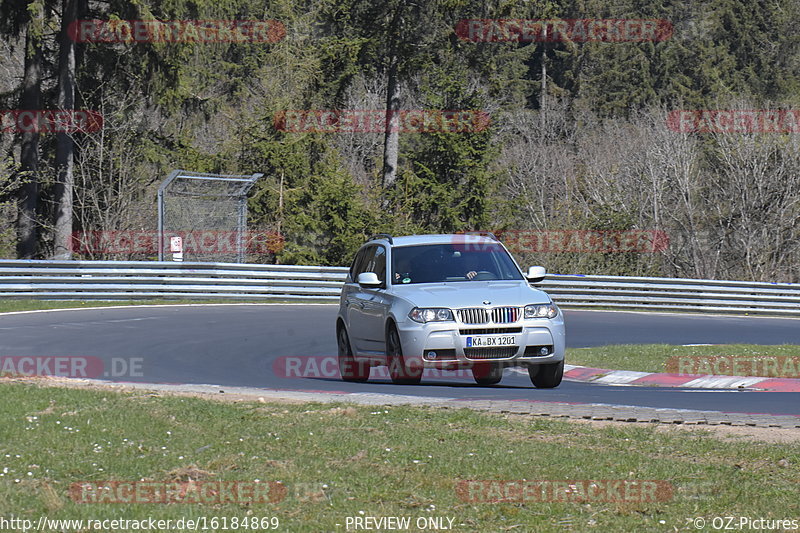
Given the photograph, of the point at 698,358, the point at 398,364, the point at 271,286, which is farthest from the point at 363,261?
the point at 271,286

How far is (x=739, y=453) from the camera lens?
302 inches

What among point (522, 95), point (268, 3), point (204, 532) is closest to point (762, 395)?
point (204, 532)

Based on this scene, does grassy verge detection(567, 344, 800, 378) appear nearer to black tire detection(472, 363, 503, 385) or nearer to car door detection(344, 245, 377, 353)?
black tire detection(472, 363, 503, 385)

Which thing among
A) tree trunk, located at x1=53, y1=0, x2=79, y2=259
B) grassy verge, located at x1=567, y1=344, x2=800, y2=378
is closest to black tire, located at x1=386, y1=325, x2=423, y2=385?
grassy verge, located at x1=567, y1=344, x2=800, y2=378

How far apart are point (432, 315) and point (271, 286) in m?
17.3

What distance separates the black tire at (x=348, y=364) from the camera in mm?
13680

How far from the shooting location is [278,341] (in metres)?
19.0

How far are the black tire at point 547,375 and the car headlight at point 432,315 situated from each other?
142 centimetres

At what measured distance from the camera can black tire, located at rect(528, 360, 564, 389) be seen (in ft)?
40.4

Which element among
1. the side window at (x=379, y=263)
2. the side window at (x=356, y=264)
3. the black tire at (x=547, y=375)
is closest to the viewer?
the black tire at (x=547, y=375)

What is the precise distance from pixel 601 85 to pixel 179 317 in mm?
56860

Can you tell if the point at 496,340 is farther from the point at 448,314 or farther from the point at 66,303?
the point at 66,303

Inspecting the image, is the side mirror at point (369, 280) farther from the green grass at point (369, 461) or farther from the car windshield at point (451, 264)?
the green grass at point (369, 461)

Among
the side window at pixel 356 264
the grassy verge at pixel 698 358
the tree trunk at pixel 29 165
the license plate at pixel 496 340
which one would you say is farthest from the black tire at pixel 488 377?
the tree trunk at pixel 29 165
